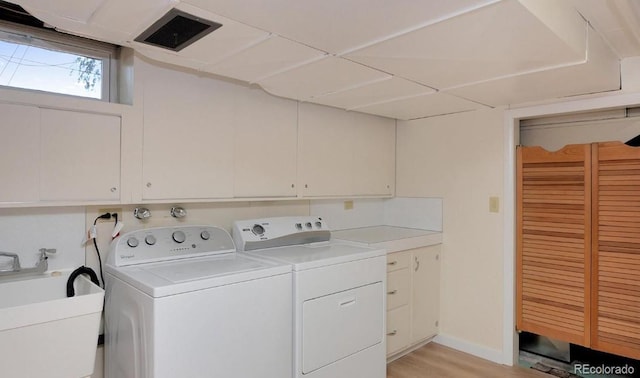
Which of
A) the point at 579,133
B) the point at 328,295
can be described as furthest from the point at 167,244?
the point at 579,133

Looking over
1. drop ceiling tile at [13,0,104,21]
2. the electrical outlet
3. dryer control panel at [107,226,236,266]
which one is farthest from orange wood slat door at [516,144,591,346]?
drop ceiling tile at [13,0,104,21]

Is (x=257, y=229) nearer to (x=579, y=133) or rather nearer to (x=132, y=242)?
(x=132, y=242)

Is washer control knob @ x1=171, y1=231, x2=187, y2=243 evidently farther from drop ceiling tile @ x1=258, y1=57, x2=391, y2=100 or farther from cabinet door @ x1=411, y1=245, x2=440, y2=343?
cabinet door @ x1=411, y1=245, x2=440, y2=343

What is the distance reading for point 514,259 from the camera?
2.98m

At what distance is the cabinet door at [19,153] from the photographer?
1.70 m

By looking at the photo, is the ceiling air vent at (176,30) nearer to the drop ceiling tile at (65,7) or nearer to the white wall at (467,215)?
the drop ceiling tile at (65,7)

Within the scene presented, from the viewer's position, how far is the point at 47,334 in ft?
5.11

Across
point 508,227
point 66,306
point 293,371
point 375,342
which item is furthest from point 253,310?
point 508,227

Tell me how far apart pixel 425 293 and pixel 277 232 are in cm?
143

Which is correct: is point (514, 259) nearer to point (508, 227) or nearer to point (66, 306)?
point (508, 227)

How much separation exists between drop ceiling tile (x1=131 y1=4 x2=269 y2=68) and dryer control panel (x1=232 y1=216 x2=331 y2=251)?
1.03 meters

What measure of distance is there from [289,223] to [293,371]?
3.20 ft

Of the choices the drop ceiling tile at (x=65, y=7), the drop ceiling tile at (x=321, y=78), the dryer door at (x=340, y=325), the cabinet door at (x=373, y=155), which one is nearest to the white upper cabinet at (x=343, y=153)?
the cabinet door at (x=373, y=155)

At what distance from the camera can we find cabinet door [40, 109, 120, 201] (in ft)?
5.93
